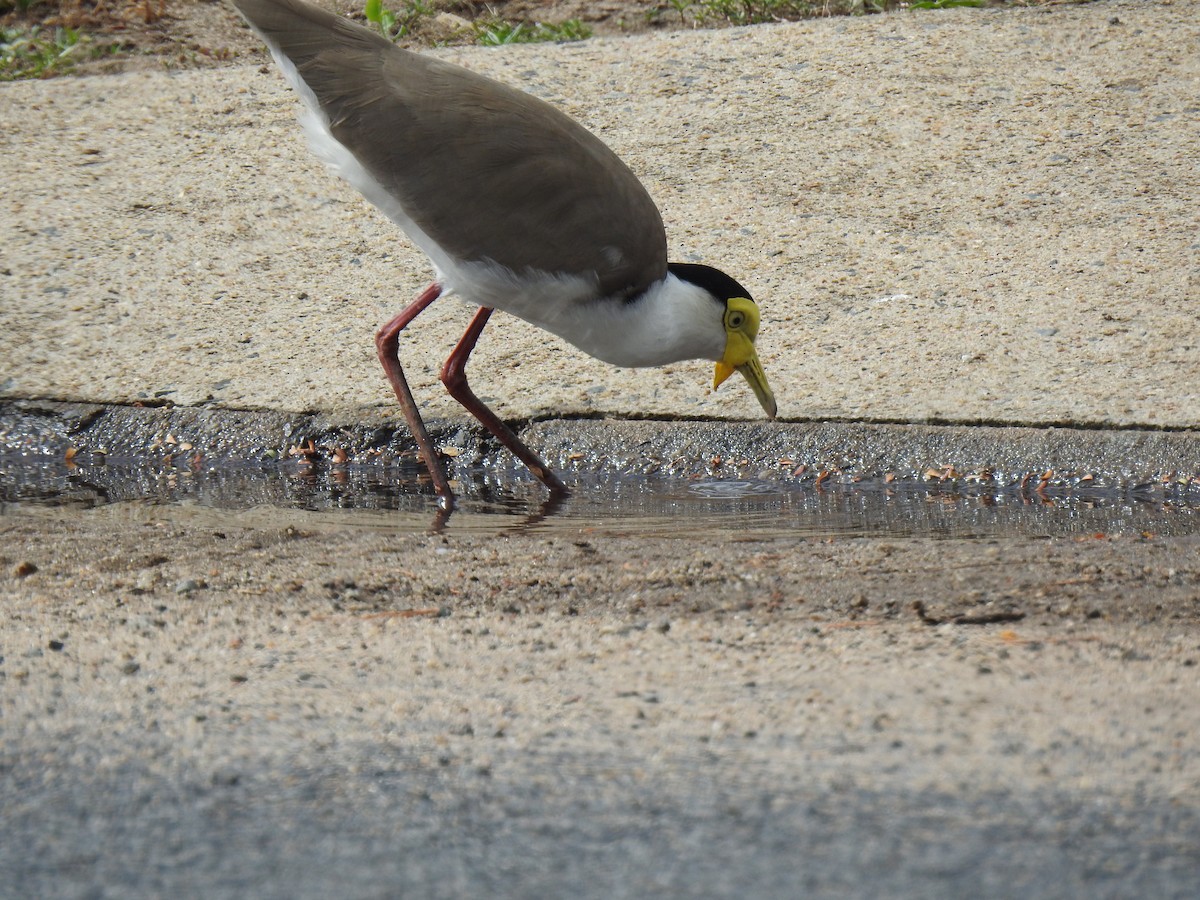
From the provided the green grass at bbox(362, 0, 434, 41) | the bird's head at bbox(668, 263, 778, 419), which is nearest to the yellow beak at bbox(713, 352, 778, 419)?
the bird's head at bbox(668, 263, 778, 419)

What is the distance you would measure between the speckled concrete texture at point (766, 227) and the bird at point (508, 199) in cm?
51

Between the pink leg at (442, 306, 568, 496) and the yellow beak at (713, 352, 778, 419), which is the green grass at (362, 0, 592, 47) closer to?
the pink leg at (442, 306, 568, 496)

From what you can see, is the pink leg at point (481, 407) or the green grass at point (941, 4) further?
the green grass at point (941, 4)

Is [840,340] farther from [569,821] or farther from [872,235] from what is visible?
[569,821]

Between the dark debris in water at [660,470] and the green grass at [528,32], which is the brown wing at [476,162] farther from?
the green grass at [528,32]

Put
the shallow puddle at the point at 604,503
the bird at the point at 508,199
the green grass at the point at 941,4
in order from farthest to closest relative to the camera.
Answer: the green grass at the point at 941,4
the bird at the point at 508,199
the shallow puddle at the point at 604,503

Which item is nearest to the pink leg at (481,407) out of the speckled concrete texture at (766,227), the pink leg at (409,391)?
the pink leg at (409,391)

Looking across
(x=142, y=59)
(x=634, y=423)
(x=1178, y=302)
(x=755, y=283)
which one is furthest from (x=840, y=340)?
(x=142, y=59)

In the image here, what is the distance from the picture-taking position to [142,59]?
26.6 feet

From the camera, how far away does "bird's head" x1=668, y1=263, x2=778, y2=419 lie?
4.50 metres

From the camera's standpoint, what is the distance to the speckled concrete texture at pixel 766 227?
5062 mm

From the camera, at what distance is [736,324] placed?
14.9 feet

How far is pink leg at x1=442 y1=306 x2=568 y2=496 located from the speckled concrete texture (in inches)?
11.1

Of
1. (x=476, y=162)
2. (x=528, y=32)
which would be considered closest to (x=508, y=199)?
(x=476, y=162)
